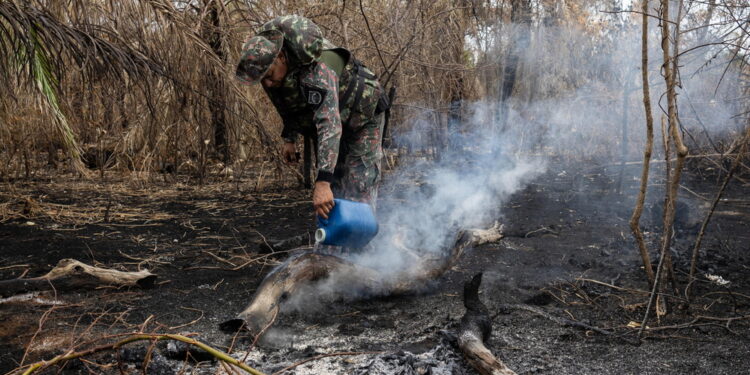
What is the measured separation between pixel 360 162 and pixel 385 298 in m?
0.94

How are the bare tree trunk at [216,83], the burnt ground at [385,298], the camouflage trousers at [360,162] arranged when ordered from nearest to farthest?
1. the burnt ground at [385,298]
2. the camouflage trousers at [360,162]
3. the bare tree trunk at [216,83]

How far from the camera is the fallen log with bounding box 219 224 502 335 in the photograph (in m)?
2.89

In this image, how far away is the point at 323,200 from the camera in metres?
3.03

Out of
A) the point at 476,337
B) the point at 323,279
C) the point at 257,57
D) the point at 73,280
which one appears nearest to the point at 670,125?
the point at 476,337

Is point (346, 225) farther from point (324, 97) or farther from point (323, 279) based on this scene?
point (324, 97)

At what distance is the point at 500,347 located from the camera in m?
2.69

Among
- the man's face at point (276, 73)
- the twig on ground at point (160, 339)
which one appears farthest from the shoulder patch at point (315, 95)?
the twig on ground at point (160, 339)

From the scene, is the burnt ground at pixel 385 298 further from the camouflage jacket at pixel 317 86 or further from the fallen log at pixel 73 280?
the camouflage jacket at pixel 317 86

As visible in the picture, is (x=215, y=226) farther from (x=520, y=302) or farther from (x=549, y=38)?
(x=549, y=38)

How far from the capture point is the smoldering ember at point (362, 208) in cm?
267

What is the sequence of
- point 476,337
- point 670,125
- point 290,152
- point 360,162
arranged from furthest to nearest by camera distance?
point 290,152
point 360,162
point 670,125
point 476,337

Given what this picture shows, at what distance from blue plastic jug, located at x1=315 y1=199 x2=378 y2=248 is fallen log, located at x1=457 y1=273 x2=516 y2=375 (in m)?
0.70

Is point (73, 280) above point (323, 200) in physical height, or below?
below

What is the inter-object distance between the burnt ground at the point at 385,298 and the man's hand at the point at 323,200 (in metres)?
0.62
